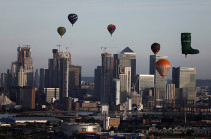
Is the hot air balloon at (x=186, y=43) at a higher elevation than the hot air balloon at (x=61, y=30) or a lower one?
lower


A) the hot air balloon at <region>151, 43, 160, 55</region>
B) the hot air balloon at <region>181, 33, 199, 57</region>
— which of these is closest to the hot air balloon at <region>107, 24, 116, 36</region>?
the hot air balloon at <region>151, 43, 160, 55</region>

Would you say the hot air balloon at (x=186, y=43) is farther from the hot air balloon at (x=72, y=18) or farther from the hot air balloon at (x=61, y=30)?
the hot air balloon at (x=61, y=30)

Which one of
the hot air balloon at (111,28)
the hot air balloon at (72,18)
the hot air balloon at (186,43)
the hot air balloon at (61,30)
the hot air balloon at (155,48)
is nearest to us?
the hot air balloon at (186,43)

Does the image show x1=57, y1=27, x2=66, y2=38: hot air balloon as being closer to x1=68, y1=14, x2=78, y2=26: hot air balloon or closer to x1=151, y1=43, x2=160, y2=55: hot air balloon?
x1=68, y1=14, x2=78, y2=26: hot air balloon

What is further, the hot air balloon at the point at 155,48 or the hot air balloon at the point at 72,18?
the hot air balloon at the point at 72,18

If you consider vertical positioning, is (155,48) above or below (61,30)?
below

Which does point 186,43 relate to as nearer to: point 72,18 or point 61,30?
point 72,18

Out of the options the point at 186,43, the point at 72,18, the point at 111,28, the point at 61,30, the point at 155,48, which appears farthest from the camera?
the point at 61,30

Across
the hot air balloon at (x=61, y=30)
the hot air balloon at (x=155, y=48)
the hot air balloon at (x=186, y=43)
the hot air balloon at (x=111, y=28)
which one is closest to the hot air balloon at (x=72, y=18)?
the hot air balloon at (x=61, y=30)

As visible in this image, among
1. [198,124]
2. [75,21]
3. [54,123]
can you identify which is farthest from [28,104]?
[75,21]

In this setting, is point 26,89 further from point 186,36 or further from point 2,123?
point 186,36

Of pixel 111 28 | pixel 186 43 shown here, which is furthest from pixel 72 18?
pixel 186 43
